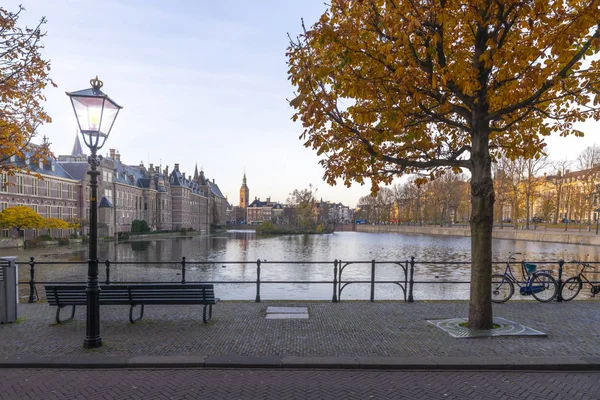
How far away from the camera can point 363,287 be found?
690 inches

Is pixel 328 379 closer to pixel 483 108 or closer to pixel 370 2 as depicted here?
pixel 483 108

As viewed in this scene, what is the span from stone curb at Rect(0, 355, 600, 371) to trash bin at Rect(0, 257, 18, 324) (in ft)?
8.49

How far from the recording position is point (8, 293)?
8.46 metres

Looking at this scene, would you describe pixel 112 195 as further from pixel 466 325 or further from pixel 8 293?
pixel 466 325

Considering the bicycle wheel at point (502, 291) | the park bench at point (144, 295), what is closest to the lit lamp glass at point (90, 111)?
the park bench at point (144, 295)

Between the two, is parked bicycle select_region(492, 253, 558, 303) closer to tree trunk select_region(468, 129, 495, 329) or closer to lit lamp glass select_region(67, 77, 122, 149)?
tree trunk select_region(468, 129, 495, 329)

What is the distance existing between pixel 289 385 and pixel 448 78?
5722mm

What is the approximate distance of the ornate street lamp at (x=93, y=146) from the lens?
22.8ft

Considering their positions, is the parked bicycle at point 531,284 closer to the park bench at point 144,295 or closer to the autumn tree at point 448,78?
the autumn tree at point 448,78

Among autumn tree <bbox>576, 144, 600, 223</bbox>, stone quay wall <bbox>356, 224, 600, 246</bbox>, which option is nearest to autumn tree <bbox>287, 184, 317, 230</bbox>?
stone quay wall <bbox>356, 224, 600, 246</bbox>

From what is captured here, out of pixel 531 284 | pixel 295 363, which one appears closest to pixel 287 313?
pixel 295 363

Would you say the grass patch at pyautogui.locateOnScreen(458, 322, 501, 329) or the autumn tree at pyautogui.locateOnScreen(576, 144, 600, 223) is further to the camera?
the autumn tree at pyautogui.locateOnScreen(576, 144, 600, 223)

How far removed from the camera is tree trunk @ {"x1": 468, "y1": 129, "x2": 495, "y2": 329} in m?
8.02

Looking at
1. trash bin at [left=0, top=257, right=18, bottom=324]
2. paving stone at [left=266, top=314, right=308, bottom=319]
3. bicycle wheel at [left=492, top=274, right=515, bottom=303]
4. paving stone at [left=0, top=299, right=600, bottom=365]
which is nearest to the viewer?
paving stone at [left=0, top=299, right=600, bottom=365]
